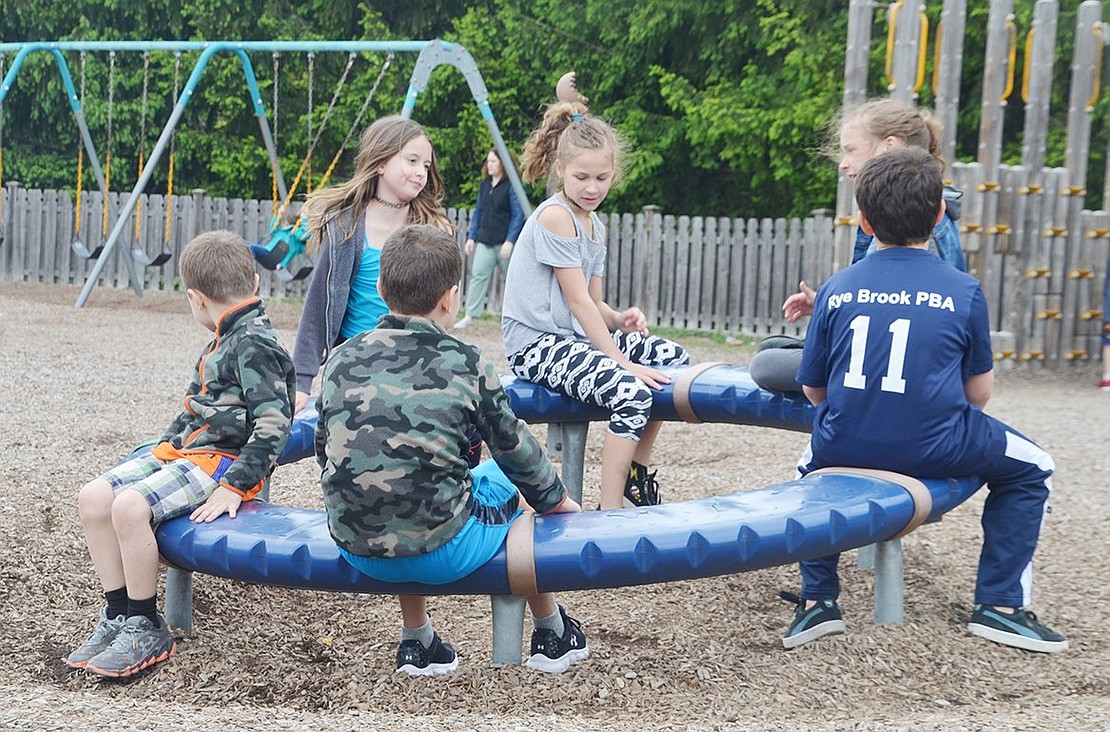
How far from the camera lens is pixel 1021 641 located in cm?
354

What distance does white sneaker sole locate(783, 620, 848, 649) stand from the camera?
3.54 m

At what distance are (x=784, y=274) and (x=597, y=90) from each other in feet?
15.9

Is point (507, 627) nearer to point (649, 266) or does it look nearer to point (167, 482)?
point (167, 482)

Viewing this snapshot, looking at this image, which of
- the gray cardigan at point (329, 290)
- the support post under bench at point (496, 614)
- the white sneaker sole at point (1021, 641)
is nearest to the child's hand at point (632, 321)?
the gray cardigan at point (329, 290)

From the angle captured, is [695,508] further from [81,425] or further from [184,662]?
[81,425]

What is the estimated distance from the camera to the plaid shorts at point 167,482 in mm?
3211

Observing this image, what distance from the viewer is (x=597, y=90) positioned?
1694cm

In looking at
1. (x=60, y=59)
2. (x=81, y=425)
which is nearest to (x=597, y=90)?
(x=60, y=59)

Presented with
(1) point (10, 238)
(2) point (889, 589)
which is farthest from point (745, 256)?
(2) point (889, 589)

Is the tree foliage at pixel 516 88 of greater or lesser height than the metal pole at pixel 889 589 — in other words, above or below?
above

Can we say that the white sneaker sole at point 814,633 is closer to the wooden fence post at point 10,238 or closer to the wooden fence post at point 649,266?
the wooden fence post at point 649,266

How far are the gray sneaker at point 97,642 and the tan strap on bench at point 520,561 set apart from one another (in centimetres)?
Result: 103

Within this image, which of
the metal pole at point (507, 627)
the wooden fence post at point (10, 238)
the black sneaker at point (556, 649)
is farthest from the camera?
the wooden fence post at point (10, 238)

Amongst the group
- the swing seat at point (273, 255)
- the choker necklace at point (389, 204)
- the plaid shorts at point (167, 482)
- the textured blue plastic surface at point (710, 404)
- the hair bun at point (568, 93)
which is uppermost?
the hair bun at point (568, 93)
